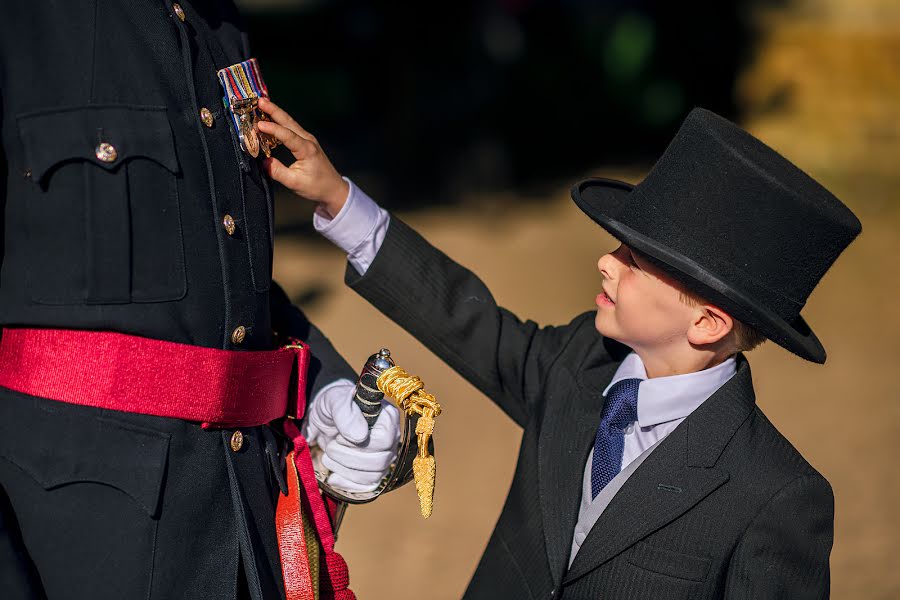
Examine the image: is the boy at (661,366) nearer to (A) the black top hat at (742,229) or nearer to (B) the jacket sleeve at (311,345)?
(A) the black top hat at (742,229)

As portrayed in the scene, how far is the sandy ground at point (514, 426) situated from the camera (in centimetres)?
428

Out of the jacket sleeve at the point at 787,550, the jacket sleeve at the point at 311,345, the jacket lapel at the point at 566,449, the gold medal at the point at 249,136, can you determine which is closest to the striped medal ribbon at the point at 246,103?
the gold medal at the point at 249,136

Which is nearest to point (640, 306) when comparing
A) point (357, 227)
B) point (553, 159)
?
point (357, 227)

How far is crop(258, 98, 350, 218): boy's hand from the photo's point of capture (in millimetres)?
1873

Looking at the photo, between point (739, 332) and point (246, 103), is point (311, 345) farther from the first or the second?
point (739, 332)

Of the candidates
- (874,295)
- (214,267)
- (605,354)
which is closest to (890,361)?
(874,295)

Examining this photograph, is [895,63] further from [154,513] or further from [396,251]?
[154,513]

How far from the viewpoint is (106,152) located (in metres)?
1.56

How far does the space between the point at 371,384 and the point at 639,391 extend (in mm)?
522

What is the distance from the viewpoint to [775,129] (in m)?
8.69

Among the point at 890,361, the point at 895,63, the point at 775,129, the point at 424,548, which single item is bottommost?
the point at 424,548

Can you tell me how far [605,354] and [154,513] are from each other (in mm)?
1024

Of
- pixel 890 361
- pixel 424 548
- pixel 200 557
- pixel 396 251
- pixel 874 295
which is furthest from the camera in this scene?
pixel 874 295

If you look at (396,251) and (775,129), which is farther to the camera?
(775,129)
